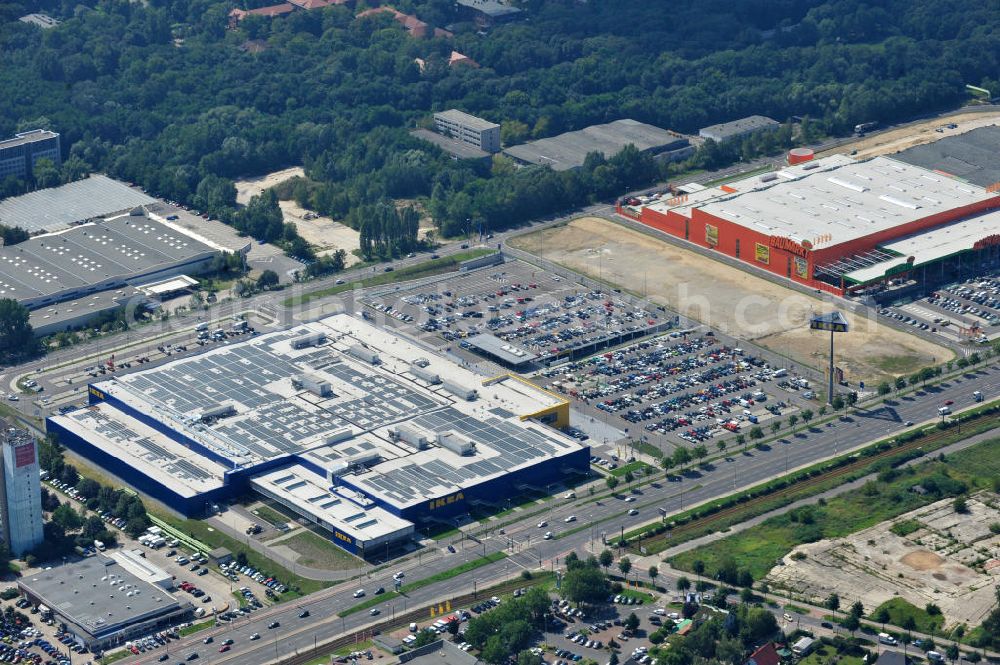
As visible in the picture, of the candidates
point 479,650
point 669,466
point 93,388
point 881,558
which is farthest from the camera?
point 93,388

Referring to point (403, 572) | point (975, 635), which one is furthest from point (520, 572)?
point (975, 635)

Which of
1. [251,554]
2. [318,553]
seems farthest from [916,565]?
[251,554]

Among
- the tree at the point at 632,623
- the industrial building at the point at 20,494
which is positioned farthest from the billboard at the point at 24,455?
the tree at the point at 632,623

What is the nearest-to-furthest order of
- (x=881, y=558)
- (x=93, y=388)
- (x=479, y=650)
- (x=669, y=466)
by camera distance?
(x=479, y=650) < (x=881, y=558) < (x=669, y=466) < (x=93, y=388)

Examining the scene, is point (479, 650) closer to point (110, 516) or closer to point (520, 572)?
point (520, 572)

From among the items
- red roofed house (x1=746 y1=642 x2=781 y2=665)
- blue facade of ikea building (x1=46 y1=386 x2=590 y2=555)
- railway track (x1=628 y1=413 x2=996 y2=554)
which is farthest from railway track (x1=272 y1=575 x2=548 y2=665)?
red roofed house (x1=746 y1=642 x2=781 y2=665)

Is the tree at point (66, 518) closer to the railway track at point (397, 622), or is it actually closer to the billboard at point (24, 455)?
the billboard at point (24, 455)
